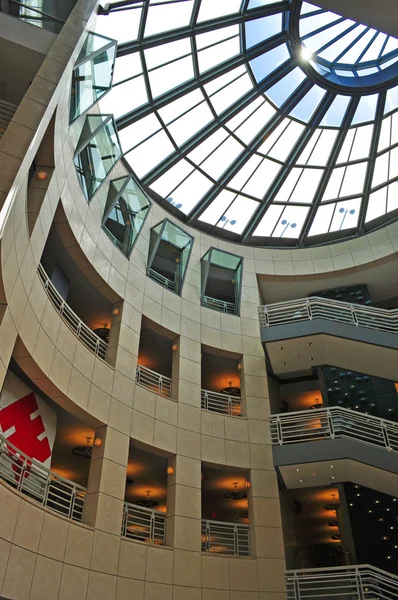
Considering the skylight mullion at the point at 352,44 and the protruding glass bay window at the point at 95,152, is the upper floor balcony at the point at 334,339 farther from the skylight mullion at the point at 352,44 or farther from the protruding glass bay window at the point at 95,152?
the skylight mullion at the point at 352,44

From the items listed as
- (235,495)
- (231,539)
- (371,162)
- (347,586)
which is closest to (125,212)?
(371,162)

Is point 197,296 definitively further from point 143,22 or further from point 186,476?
point 143,22

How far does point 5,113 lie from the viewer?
42.8ft

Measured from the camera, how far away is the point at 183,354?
794 inches

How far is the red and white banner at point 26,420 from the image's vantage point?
14.2 meters

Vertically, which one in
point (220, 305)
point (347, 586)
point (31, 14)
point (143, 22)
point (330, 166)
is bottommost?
point (347, 586)

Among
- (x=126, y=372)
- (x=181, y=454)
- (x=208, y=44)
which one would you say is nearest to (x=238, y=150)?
(x=208, y=44)

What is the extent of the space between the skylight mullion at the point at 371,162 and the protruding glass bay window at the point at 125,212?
10.1 meters

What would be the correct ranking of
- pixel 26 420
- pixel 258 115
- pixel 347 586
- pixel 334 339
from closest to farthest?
pixel 347 586 < pixel 26 420 < pixel 334 339 < pixel 258 115

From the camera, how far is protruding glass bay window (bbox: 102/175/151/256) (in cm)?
1969

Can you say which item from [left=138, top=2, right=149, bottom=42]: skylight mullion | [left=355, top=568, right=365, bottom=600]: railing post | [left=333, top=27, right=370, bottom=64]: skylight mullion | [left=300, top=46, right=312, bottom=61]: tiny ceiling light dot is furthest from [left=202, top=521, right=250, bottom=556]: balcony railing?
[left=333, top=27, right=370, bottom=64]: skylight mullion

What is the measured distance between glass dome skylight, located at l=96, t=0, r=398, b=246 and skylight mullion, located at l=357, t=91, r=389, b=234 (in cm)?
5

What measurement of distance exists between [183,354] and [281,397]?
276 inches

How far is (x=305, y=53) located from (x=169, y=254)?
9.76 metres
